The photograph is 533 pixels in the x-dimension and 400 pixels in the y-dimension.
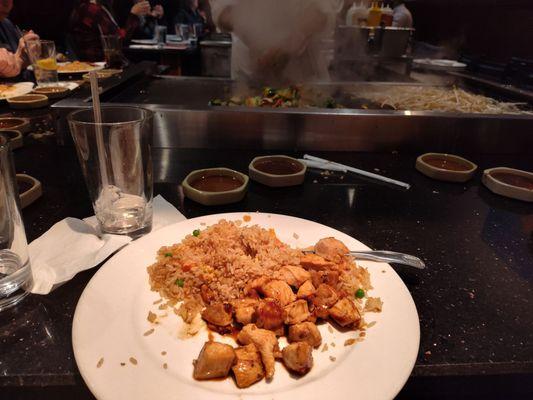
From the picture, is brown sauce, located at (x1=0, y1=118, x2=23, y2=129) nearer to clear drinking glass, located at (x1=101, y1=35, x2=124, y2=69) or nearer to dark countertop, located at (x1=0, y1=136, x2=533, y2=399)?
dark countertop, located at (x1=0, y1=136, x2=533, y2=399)

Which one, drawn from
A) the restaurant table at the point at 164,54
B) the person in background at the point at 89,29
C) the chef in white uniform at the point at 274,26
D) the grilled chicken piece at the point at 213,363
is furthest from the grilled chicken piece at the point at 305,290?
the restaurant table at the point at 164,54

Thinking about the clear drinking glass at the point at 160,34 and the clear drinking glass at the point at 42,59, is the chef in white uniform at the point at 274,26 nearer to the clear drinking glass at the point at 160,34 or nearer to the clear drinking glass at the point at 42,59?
the clear drinking glass at the point at 42,59

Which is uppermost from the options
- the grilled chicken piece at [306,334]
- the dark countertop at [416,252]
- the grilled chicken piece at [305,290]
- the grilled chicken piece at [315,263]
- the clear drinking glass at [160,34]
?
the clear drinking glass at [160,34]

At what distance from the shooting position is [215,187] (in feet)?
6.30

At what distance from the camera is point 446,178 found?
2270mm

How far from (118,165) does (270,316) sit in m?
0.86

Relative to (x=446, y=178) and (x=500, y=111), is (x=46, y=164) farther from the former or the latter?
(x=500, y=111)

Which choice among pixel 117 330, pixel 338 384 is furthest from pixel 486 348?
pixel 117 330

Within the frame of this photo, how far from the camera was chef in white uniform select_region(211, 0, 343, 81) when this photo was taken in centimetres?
354

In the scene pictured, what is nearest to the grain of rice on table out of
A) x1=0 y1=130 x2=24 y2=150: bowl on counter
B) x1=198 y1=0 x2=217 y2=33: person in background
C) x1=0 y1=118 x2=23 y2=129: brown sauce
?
x1=0 y1=130 x2=24 y2=150: bowl on counter

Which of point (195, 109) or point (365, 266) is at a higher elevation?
point (195, 109)

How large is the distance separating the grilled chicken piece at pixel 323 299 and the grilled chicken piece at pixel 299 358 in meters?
0.17

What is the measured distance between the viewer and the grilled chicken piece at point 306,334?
102 cm

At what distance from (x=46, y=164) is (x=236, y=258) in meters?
1.59
